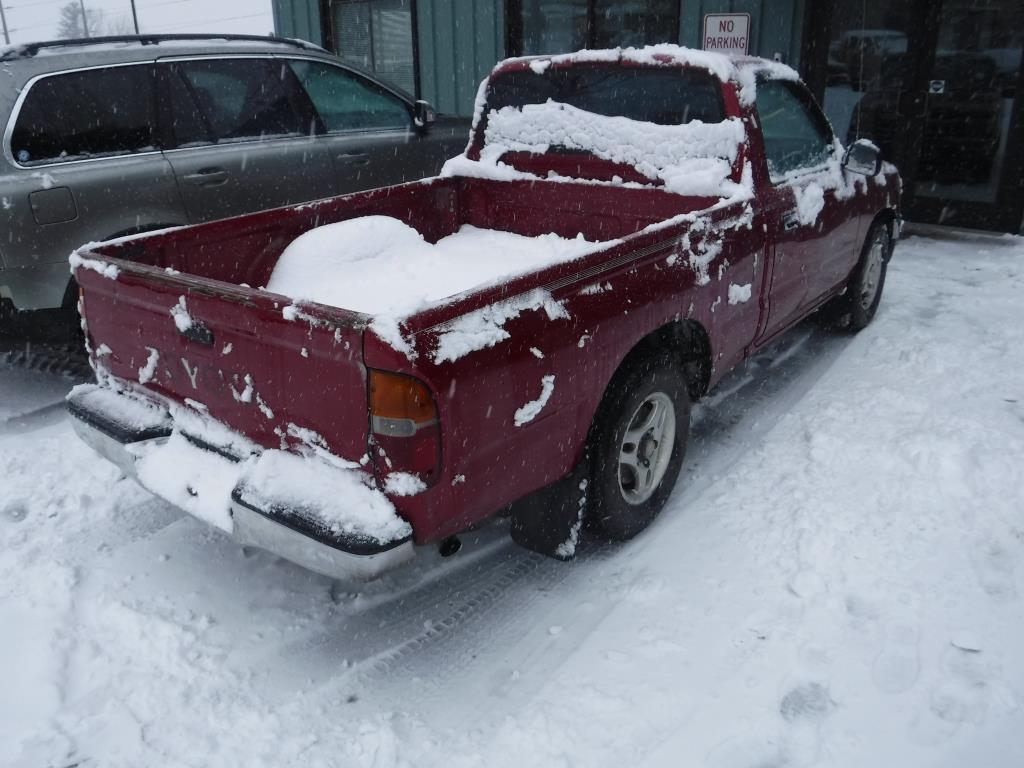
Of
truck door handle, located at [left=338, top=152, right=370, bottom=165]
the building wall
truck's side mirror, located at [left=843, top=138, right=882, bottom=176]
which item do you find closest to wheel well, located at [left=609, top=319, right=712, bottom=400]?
truck's side mirror, located at [left=843, top=138, right=882, bottom=176]

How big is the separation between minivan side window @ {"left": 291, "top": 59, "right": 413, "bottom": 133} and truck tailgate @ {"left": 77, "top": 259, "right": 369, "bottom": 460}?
3.23 m

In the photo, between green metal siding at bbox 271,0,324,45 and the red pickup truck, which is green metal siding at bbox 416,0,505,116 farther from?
the red pickup truck

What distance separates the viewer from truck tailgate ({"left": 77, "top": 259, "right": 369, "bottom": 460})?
238 centimetres

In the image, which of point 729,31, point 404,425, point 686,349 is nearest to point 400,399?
point 404,425

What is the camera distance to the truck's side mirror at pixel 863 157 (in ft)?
15.5

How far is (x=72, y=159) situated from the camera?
184 inches

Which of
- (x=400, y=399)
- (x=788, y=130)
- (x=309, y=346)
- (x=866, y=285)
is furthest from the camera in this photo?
(x=866, y=285)

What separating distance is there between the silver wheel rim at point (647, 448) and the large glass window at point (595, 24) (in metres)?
6.94

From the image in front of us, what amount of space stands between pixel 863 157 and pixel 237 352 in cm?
372

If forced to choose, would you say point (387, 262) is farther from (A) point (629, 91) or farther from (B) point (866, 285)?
(B) point (866, 285)

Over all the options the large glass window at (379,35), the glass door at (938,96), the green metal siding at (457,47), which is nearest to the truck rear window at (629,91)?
→ the glass door at (938,96)

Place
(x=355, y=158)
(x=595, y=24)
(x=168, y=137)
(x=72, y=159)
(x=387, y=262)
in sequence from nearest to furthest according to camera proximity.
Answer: (x=387, y=262), (x=72, y=159), (x=168, y=137), (x=355, y=158), (x=595, y=24)

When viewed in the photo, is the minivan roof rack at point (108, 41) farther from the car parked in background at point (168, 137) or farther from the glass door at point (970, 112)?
the glass door at point (970, 112)

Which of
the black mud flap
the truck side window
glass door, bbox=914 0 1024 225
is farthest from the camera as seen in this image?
glass door, bbox=914 0 1024 225
